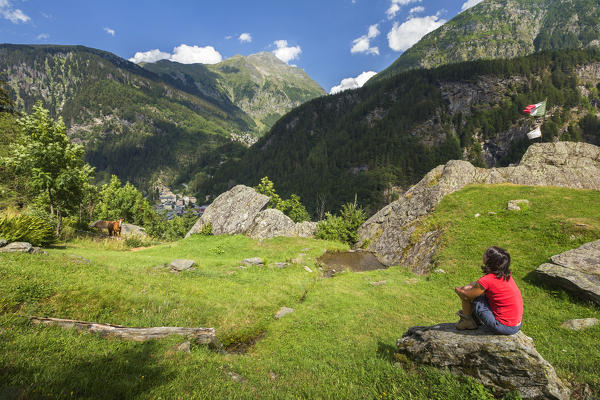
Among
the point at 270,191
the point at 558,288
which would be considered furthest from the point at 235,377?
the point at 270,191

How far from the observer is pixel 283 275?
18.3 meters

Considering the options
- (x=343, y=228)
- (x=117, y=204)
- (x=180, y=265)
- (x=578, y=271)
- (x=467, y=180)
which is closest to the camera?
(x=578, y=271)

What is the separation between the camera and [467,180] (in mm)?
31672

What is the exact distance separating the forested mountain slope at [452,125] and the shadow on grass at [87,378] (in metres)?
112

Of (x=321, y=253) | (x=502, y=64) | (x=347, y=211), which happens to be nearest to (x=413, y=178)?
(x=502, y=64)

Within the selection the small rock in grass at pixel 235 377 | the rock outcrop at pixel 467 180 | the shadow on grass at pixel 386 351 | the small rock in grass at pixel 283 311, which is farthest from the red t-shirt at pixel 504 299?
the rock outcrop at pixel 467 180

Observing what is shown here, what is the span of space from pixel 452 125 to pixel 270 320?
198102 millimetres

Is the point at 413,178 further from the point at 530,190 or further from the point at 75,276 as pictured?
the point at 75,276

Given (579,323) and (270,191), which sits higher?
(270,191)

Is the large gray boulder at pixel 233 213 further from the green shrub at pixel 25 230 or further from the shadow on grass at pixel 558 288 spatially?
the shadow on grass at pixel 558 288

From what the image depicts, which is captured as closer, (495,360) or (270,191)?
(495,360)

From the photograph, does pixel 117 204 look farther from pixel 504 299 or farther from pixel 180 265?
pixel 504 299

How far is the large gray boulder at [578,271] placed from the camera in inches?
420

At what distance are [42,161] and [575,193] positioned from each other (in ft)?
158
